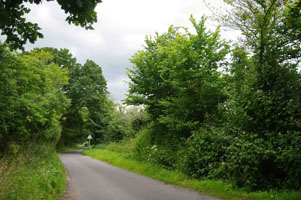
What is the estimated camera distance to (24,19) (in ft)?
14.4

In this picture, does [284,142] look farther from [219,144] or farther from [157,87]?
[157,87]

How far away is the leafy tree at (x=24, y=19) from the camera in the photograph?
3994mm

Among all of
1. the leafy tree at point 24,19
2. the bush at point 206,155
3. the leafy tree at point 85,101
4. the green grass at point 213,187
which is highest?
the leafy tree at point 85,101

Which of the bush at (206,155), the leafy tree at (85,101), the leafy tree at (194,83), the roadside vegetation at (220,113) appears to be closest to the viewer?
the roadside vegetation at (220,113)

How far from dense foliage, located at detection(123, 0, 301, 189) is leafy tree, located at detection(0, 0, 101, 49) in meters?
5.20

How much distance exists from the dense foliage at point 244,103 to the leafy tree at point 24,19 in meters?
5.20

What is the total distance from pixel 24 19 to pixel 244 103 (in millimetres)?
7389

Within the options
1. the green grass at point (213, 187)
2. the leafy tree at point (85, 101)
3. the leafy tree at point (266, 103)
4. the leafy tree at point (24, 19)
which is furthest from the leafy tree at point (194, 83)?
the leafy tree at point (85, 101)

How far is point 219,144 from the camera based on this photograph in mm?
8797

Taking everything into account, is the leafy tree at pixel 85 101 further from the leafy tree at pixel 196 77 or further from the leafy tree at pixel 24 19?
the leafy tree at pixel 24 19

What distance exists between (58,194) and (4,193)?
287cm

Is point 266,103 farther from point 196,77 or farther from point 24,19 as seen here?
point 24,19

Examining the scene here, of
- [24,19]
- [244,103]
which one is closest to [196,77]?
[244,103]

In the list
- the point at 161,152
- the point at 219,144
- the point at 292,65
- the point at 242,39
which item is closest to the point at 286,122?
the point at 292,65
